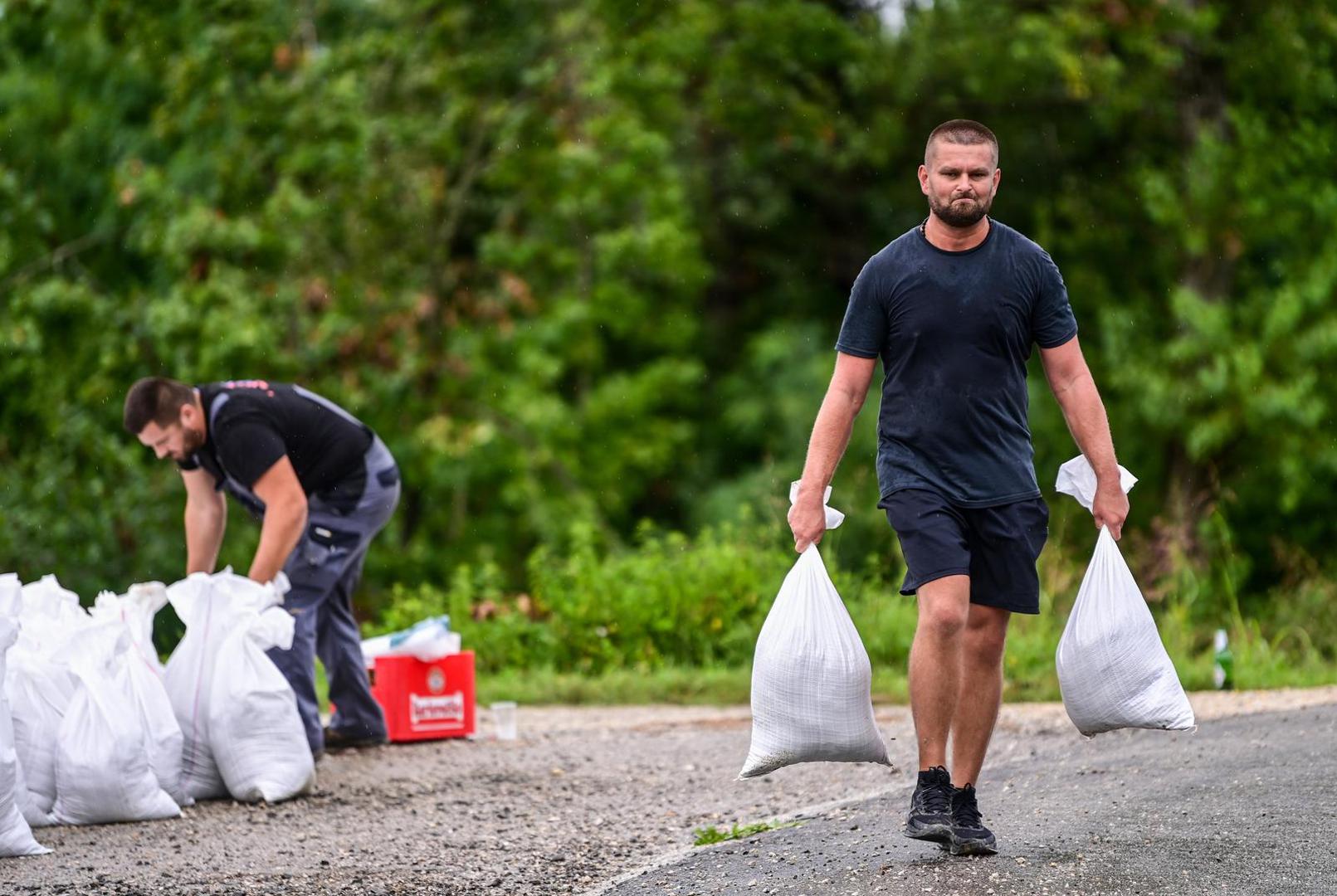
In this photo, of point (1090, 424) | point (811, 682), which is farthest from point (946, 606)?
point (1090, 424)

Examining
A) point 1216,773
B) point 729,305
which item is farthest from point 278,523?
point 729,305

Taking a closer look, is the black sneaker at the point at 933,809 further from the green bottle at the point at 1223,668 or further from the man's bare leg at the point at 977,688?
the green bottle at the point at 1223,668

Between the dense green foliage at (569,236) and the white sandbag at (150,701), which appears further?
the dense green foliage at (569,236)

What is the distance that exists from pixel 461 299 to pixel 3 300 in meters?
4.73

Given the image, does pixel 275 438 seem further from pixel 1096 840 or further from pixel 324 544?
pixel 1096 840

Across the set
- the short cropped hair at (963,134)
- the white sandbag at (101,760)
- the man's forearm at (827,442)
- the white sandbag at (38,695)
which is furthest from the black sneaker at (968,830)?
the white sandbag at (38,695)

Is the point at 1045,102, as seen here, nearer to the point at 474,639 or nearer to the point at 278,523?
the point at 474,639

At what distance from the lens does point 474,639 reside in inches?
412

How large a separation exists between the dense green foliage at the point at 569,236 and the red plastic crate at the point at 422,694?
4304 millimetres

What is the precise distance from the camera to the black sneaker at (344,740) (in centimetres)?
745

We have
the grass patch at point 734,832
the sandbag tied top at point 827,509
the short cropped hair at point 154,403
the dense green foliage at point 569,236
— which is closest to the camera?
the sandbag tied top at point 827,509

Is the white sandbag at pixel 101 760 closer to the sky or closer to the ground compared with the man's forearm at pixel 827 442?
closer to the ground

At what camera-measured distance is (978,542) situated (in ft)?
15.4

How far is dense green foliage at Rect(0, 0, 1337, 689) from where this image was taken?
1555 centimetres
